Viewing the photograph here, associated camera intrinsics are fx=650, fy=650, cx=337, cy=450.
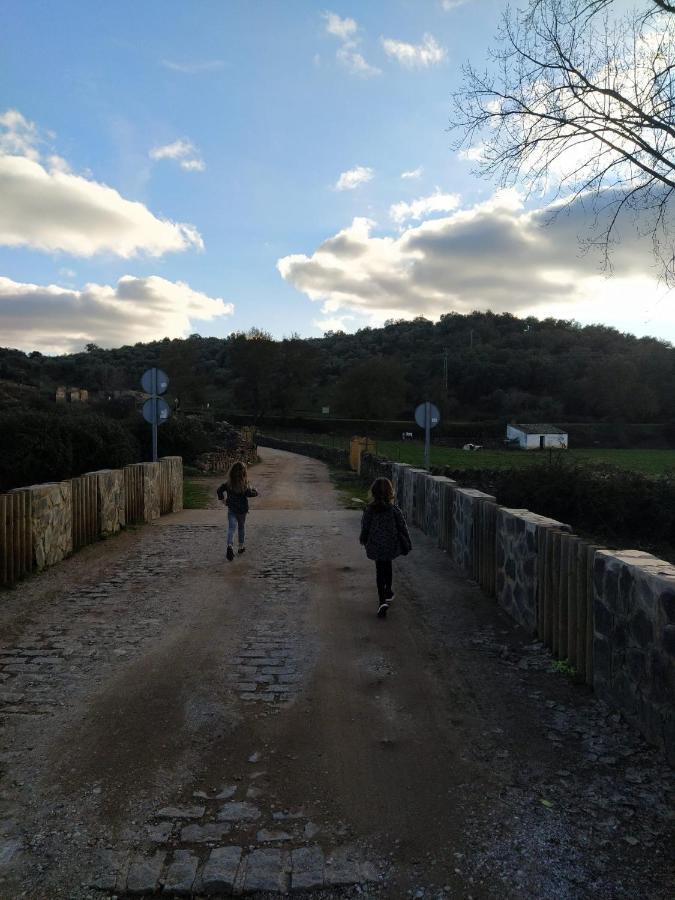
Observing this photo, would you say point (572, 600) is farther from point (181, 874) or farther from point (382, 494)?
point (181, 874)

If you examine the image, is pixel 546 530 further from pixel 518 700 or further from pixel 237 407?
pixel 237 407

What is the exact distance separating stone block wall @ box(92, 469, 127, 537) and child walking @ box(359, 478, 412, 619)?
5925 millimetres

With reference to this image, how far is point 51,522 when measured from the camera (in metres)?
9.22

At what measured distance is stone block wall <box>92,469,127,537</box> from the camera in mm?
11391

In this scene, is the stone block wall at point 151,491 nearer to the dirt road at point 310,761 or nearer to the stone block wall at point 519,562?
the dirt road at point 310,761

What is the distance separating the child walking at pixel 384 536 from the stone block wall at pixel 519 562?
1110 mm

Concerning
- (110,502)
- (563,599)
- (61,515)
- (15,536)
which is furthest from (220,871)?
(110,502)

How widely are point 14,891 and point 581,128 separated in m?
10.5

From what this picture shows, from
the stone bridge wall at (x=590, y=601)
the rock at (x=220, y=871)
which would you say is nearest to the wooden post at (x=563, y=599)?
the stone bridge wall at (x=590, y=601)

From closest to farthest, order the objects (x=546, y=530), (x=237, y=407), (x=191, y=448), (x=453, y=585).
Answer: (x=546, y=530) < (x=453, y=585) < (x=191, y=448) < (x=237, y=407)

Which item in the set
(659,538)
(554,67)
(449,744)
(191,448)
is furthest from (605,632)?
(191,448)

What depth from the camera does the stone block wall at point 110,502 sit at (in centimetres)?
1139

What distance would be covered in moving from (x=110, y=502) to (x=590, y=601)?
30.0 feet

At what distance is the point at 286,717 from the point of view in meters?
4.55
